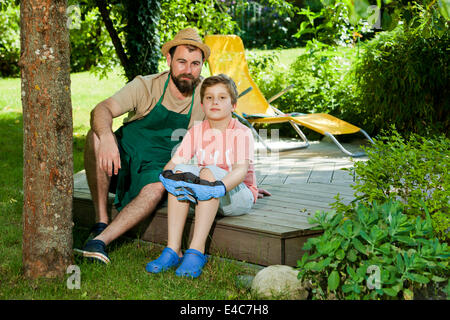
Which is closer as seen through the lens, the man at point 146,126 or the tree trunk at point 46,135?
the tree trunk at point 46,135

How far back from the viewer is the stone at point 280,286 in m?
2.36

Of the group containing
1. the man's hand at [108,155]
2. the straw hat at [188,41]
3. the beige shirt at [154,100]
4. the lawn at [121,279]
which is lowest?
the lawn at [121,279]

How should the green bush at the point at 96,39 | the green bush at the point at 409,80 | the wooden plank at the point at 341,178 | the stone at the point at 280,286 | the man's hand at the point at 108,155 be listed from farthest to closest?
the green bush at the point at 96,39
the green bush at the point at 409,80
the wooden plank at the point at 341,178
the man's hand at the point at 108,155
the stone at the point at 280,286

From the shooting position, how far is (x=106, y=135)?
9.65 feet

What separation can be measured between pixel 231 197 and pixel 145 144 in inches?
29.2

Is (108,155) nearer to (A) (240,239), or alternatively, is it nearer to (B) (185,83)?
(B) (185,83)

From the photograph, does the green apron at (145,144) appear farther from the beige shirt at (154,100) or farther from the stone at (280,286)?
the stone at (280,286)

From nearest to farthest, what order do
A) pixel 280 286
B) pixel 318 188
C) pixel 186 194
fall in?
pixel 280 286
pixel 186 194
pixel 318 188

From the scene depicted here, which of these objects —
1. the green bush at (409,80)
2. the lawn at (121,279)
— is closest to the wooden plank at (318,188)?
the lawn at (121,279)

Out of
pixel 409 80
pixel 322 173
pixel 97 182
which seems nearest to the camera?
pixel 97 182

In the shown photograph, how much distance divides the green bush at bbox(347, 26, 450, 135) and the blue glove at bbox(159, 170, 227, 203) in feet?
11.1

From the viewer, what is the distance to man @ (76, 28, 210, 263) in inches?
122

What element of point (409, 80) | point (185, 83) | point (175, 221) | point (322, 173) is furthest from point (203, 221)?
point (409, 80)

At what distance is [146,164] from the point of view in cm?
330
